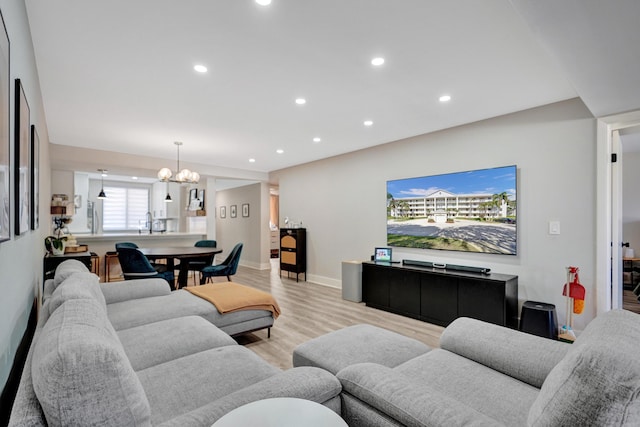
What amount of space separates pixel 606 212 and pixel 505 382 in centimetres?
248

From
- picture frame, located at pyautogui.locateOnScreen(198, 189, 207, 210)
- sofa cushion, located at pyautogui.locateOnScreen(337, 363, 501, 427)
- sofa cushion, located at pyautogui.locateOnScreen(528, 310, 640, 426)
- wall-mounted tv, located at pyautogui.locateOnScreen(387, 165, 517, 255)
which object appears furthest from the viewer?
picture frame, located at pyautogui.locateOnScreen(198, 189, 207, 210)

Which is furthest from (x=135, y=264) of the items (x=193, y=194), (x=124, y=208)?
(x=124, y=208)

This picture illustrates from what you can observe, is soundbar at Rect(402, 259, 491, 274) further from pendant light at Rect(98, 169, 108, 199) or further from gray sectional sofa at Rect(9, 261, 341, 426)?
pendant light at Rect(98, 169, 108, 199)

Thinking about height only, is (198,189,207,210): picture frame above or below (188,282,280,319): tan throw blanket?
above

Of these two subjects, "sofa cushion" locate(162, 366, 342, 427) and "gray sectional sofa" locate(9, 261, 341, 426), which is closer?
"gray sectional sofa" locate(9, 261, 341, 426)

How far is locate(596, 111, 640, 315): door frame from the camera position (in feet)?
10.0

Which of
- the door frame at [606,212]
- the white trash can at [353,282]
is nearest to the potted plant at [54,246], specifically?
the white trash can at [353,282]

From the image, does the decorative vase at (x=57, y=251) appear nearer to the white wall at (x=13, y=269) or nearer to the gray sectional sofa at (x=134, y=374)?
the gray sectional sofa at (x=134, y=374)

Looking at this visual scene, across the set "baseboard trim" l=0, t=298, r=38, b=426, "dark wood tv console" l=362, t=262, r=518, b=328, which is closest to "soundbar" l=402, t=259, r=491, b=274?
"dark wood tv console" l=362, t=262, r=518, b=328

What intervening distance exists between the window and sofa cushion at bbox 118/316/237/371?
9082 millimetres

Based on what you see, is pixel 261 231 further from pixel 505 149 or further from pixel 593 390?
pixel 593 390

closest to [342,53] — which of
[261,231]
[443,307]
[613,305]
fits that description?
[443,307]

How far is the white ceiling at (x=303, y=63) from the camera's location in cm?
189

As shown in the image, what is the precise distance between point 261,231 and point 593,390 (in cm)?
754
